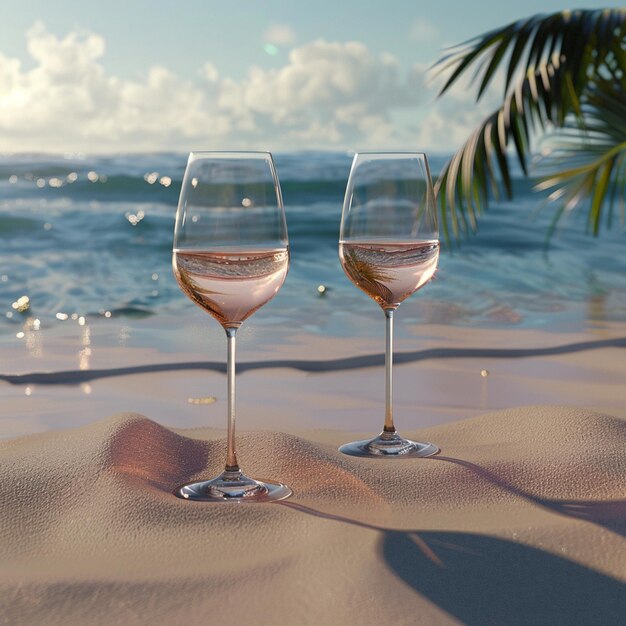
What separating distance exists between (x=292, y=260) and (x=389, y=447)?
498cm

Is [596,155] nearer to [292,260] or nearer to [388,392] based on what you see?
[292,260]

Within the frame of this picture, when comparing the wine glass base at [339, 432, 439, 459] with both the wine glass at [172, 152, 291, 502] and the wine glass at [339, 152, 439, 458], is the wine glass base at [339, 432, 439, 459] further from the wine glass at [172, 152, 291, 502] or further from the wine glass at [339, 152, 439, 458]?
the wine glass at [172, 152, 291, 502]

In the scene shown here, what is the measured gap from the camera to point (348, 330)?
2.94m

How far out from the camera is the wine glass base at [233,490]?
105 centimetres

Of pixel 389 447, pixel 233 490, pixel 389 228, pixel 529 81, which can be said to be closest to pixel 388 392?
pixel 389 447

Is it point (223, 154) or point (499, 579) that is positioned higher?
point (223, 154)

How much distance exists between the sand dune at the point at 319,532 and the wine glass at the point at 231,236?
115 mm

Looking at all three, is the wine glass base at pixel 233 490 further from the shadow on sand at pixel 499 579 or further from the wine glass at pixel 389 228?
the wine glass at pixel 389 228

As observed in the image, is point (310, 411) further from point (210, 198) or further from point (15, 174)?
point (15, 174)

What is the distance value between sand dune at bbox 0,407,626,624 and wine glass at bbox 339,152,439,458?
0.27m

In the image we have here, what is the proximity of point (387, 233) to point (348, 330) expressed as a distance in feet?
4.97

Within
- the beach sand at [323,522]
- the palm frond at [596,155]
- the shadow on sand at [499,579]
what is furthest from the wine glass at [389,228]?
the palm frond at [596,155]

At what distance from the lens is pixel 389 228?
1.44 metres

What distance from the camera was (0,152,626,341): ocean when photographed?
11.6ft
